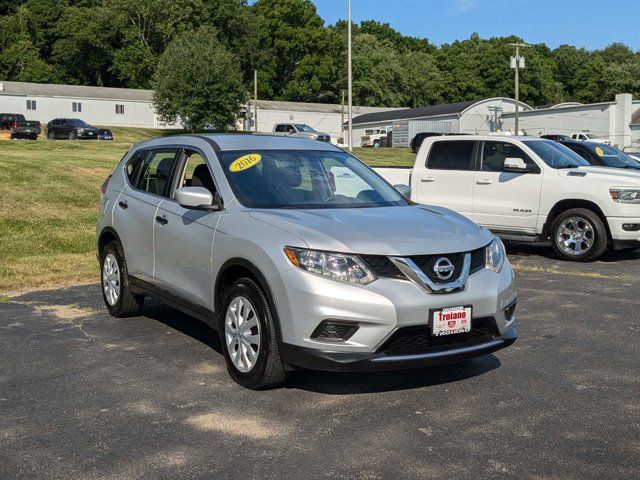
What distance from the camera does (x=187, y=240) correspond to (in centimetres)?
595

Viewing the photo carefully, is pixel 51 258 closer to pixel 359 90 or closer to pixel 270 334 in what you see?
pixel 270 334

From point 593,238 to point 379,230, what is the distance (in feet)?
22.9

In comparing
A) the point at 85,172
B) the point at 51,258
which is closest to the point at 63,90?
the point at 85,172

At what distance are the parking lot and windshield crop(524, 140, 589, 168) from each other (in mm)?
4905

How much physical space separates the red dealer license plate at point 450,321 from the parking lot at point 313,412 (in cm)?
50

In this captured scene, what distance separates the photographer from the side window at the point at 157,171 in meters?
6.73

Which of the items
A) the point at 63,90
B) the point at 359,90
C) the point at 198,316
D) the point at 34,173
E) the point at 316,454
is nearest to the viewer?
the point at 316,454

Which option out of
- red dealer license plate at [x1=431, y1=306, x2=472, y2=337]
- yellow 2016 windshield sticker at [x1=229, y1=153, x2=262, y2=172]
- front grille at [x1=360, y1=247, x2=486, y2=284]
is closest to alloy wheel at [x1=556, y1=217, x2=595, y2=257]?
yellow 2016 windshield sticker at [x1=229, y1=153, x2=262, y2=172]

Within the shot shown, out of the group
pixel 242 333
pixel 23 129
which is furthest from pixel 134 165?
pixel 23 129

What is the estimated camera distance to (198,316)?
5914 mm

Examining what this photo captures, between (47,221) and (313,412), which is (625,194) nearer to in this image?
(313,412)

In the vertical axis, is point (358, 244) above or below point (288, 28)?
below

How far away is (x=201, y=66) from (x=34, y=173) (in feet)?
119

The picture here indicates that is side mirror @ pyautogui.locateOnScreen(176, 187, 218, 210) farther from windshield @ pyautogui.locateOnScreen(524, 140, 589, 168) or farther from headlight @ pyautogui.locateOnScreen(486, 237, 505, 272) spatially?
windshield @ pyautogui.locateOnScreen(524, 140, 589, 168)
